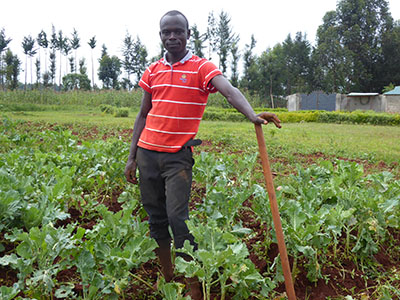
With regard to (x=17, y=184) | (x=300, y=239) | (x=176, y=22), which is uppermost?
(x=176, y=22)

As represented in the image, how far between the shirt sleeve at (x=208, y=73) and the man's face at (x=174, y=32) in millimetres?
203

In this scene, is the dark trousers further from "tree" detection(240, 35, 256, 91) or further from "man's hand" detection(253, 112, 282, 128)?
"tree" detection(240, 35, 256, 91)

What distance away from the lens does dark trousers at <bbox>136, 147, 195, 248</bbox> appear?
2191 millimetres

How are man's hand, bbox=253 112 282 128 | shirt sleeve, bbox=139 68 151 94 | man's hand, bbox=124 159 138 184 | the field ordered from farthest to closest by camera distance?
1. man's hand, bbox=124 159 138 184
2. shirt sleeve, bbox=139 68 151 94
3. the field
4. man's hand, bbox=253 112 282 128

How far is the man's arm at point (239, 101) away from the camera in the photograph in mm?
1889

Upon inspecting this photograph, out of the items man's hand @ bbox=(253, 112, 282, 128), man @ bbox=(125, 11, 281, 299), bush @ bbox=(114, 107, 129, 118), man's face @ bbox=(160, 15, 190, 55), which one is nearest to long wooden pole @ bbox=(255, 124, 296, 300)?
man's hand @ bbox=(253, 112, 282, 128)

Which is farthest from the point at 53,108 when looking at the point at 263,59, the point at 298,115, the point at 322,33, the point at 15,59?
the point at 322,33

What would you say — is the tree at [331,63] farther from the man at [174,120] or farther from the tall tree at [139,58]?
the man at [174,120]

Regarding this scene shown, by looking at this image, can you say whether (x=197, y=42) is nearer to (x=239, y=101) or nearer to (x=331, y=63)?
(x=331, y=63)

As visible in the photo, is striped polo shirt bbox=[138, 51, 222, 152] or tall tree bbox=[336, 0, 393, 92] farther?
tall tree bbox=[336, 0, 393, 92]

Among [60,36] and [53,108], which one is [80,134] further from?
[60,36]

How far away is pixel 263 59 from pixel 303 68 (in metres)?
9.88

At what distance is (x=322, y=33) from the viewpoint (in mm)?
45188

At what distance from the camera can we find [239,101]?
202 cm
